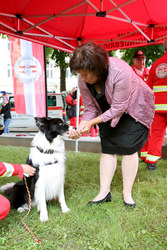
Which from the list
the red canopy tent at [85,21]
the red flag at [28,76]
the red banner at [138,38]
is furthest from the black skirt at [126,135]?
the red flag at [28,76]

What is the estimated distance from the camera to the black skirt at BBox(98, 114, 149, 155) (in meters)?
2.52

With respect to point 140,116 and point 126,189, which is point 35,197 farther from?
point 140,116

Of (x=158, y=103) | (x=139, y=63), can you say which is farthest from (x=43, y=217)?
(x=139, y=63)

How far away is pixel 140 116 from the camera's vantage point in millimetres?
2457

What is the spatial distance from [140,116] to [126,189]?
859 millimetres

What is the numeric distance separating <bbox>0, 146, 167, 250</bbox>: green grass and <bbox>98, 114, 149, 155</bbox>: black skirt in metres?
0.65

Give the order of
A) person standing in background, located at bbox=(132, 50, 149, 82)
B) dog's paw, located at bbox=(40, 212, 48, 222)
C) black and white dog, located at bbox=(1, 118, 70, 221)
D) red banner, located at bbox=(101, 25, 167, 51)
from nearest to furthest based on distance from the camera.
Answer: dog's paw, located at bbox=(40, 212, 48, 222)
black and white dog, located at bbox=(1, 118, 70, 221)
person standing in background, located at bbox=(132, 50, 149, 82)
red banner, located at bbox=(101, 25, 167, 51)

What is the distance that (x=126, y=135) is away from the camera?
99.7 inches

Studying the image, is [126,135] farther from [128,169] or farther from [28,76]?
[28,76]

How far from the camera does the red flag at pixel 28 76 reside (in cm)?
588

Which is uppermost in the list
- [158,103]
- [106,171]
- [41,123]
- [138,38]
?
[138,38]

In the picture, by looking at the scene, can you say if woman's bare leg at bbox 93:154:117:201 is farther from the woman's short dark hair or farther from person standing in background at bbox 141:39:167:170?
person standing in background at bbox 141:39:167:170

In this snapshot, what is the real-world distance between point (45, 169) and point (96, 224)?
75 cm

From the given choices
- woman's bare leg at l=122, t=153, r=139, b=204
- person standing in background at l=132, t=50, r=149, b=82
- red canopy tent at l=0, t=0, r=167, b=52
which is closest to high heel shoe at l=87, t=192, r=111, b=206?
woman's bare leg at l=122, t=153, r=139, b=204
